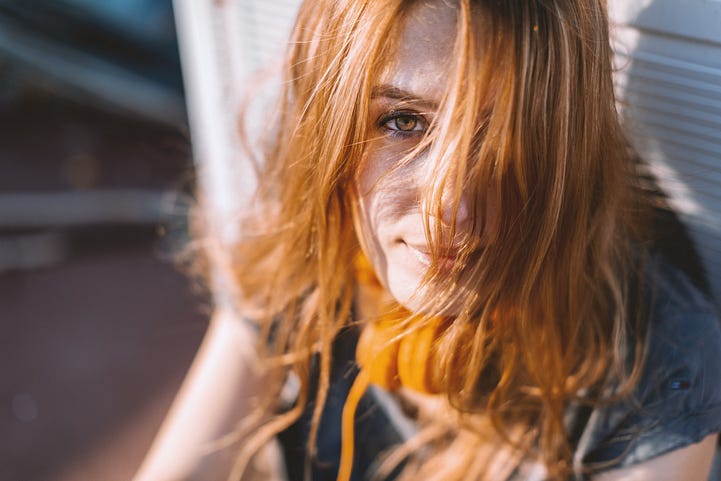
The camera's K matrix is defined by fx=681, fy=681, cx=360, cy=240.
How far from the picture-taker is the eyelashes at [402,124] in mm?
915

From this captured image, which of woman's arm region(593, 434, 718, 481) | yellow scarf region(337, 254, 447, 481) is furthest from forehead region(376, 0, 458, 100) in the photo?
woman's arm region(593, 434, 718, 481)

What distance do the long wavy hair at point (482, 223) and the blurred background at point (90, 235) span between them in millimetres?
711

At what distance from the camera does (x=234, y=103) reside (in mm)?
1709

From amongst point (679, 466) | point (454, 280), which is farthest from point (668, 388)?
point (454, 280)

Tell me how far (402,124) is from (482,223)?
6.8 inches

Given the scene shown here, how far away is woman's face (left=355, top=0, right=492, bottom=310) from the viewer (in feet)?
2.78

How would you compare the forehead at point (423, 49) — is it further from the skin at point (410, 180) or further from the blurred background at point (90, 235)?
the blurred background at point (90, 235)

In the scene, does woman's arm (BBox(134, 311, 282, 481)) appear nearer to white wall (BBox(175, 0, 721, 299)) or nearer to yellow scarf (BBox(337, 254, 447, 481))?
yellow scarf (BBox(337, 254, 447, 481))

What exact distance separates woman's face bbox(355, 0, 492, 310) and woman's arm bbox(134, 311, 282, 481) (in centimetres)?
50

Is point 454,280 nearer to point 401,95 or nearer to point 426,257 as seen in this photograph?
point 426,257

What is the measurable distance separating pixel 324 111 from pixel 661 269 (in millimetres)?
634

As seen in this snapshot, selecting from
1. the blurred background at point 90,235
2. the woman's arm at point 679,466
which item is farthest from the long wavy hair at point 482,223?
the blurred background at point 90,235

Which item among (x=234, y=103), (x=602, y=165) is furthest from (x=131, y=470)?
(x=602, y=165)

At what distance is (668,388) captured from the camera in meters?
1.07
